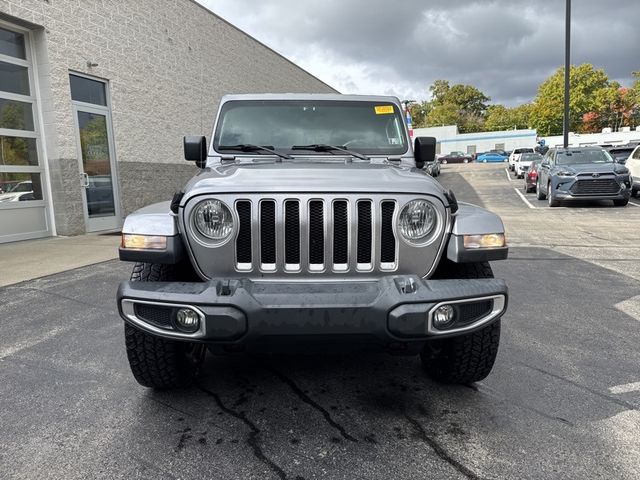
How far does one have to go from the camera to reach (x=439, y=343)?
2.77 meters

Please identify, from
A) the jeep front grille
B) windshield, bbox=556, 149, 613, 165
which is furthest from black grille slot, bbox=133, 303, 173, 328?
windshield, bbox=556, 149, 613, 165

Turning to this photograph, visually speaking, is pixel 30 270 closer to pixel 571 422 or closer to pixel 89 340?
pixel 89 340

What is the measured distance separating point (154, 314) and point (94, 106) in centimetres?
948

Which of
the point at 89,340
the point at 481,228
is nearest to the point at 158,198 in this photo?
the point at 89,340

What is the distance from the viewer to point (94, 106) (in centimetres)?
1016

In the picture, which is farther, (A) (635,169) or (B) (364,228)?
(A) (635,169)

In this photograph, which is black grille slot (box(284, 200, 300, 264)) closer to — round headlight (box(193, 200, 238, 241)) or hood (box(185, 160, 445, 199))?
hood (box(185, 160, 445, 199))

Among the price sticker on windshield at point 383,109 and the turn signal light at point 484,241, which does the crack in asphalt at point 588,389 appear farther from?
the price sticker on windshield at point 383,109

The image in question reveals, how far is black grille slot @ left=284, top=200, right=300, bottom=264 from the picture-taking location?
2348mm

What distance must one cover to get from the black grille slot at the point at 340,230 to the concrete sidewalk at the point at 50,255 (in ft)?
16.5

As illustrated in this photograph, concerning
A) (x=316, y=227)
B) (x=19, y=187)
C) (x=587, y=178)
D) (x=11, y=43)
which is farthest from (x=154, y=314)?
(x=587, y=178)

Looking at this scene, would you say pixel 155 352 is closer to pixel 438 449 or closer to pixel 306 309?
pixel 306 309

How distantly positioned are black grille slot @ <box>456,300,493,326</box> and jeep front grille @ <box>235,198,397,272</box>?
0.40 meters

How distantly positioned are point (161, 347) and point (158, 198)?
1046 cm
